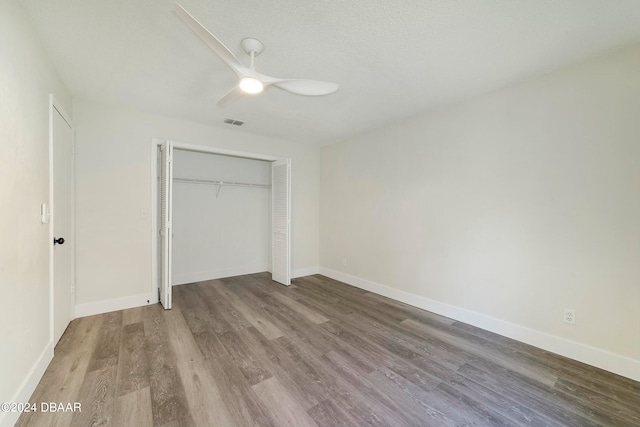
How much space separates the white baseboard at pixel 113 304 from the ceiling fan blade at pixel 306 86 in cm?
318

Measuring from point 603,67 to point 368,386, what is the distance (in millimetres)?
3151

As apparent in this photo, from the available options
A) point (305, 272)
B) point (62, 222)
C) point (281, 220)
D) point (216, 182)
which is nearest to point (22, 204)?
point (62, 222)

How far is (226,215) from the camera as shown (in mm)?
4676

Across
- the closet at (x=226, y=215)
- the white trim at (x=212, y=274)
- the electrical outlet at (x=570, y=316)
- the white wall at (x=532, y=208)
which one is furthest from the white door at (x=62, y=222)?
the electrical outlet at (x=570, y=316)

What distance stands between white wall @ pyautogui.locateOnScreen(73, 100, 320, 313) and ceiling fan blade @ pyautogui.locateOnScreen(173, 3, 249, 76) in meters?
2.38

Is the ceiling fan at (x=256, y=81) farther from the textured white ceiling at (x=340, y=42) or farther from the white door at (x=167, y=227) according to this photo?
the white door at (x=167, y=227)

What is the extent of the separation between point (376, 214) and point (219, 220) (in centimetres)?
278

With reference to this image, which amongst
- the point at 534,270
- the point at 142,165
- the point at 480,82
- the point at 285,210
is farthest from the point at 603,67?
the point at 142,165

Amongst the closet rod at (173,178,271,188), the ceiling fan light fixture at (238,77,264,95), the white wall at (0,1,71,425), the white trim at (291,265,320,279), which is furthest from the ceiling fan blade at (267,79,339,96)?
the white trim at (291,265,320,279)

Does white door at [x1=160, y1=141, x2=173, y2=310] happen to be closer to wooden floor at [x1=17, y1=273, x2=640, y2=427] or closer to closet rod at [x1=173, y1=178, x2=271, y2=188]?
wooden floor at [x1=17, y1=273, x2=640, y2=427]

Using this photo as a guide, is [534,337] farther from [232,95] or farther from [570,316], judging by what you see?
[232,95]

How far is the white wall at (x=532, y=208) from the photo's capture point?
200cm

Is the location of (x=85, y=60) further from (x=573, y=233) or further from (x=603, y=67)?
(x=573, y=233)

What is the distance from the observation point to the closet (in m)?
4.24
